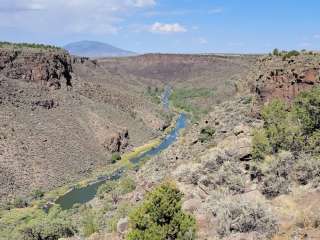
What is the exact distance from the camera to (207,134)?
180ft

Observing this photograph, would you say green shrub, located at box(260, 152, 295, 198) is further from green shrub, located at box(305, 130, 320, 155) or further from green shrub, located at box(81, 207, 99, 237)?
green shrub, located at box(81, 207, 99, 237)

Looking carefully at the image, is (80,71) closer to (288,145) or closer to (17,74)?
(17,74)

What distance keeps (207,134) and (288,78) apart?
36.0ft

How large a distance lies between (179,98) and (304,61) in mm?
134407

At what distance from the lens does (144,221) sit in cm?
2148

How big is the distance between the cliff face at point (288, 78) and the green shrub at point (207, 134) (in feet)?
21.7

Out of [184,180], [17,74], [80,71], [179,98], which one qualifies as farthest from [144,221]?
[179,98]

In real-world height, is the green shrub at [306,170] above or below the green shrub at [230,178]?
above

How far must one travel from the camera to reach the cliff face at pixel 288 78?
50.0 m

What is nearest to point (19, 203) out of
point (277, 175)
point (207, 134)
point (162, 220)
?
point (207, 134)

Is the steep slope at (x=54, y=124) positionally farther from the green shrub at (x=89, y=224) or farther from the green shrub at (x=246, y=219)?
the green shrub at (x=246, y=219)

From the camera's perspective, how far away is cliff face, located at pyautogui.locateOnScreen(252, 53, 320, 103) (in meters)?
50.0

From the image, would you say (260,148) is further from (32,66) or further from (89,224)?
(32,66)

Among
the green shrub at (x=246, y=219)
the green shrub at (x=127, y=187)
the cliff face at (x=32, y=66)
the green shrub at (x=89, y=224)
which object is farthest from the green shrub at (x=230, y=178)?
the cliff face at (x=32, y=66)
